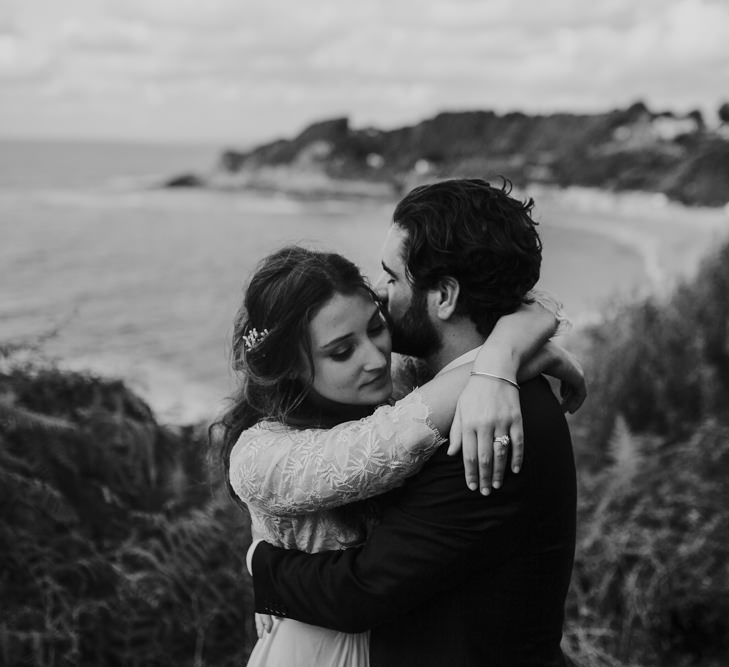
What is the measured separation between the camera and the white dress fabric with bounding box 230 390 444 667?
2037mm

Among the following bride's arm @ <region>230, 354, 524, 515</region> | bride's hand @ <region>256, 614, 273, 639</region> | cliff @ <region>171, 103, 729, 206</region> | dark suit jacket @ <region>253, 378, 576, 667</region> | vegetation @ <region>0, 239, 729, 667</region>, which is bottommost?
vegetation @ <region>0, 239, 729, 667</region>

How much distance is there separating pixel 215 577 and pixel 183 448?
58.8 inches

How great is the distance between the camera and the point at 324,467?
2088 millimetres

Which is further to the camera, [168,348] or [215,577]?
[168,348]

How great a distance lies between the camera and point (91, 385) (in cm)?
529

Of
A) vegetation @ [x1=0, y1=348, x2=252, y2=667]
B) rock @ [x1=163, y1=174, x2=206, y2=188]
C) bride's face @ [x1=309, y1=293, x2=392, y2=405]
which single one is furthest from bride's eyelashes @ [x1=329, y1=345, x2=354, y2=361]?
rock @ [x1=163, y1=174, x2=206, y2=188]

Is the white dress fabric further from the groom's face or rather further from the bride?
the groom's face

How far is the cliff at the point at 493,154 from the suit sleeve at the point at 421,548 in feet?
186

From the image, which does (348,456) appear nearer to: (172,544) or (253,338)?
(253,338)

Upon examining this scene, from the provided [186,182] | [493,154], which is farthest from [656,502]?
[493,154]

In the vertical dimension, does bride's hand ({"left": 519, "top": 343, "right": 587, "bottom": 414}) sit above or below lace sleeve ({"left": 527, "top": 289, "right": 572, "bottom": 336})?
below

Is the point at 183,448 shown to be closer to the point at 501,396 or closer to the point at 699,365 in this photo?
the point at 501,396

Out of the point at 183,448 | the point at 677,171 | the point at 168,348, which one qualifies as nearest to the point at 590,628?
the point at 183,448

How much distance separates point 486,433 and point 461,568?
0.33 m
